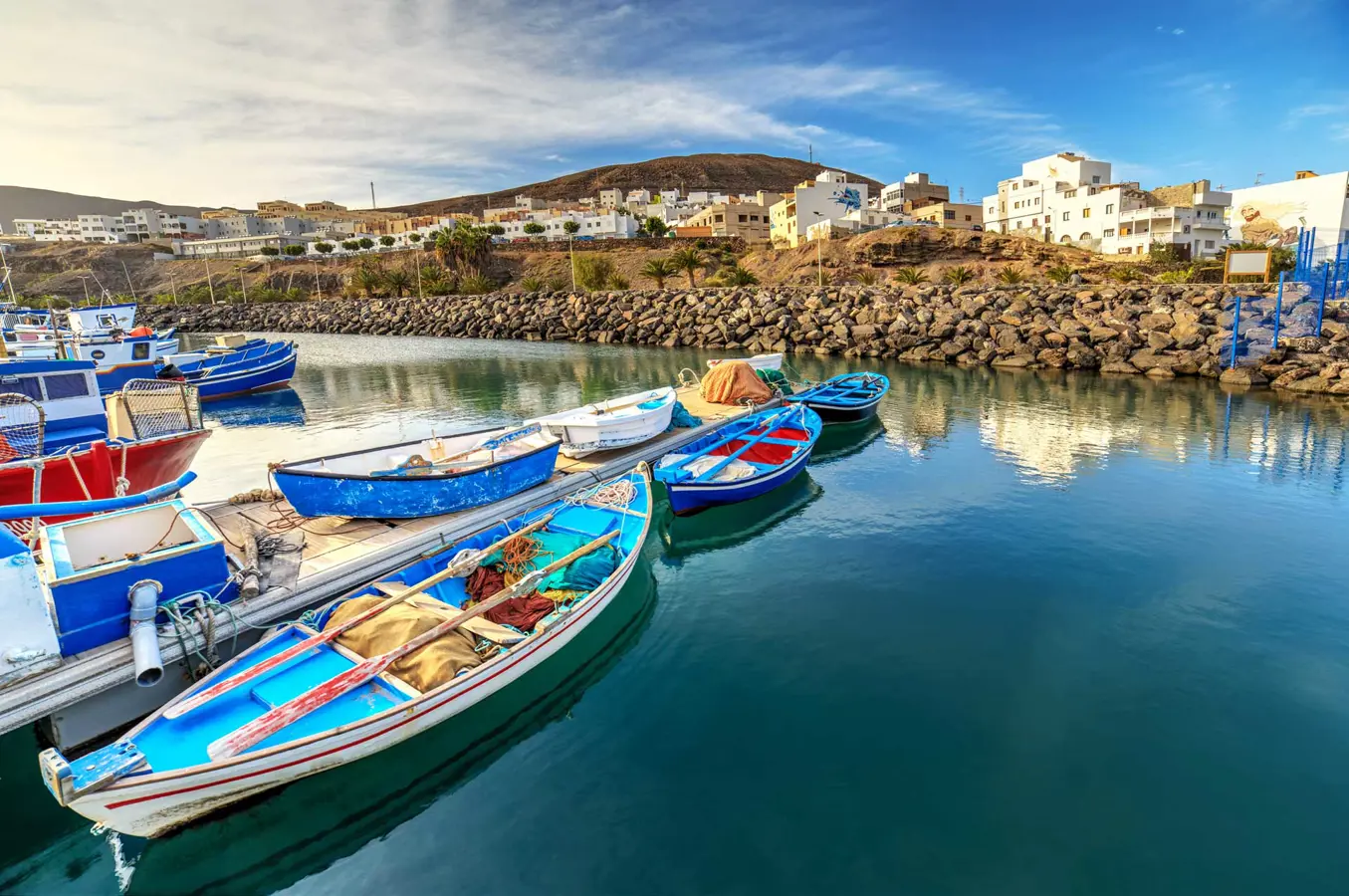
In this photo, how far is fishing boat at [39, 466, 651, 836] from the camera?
626cm

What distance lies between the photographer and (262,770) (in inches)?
261

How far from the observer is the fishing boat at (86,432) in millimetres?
12977

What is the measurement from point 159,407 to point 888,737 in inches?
724

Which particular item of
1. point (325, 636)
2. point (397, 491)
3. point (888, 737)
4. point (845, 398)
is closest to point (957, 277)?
point (845, 398)

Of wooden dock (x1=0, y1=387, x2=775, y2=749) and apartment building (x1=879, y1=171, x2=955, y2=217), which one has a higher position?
apartment building (x1=879, y1=171, x2=955, y2=217)

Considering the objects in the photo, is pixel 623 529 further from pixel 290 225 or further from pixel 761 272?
pixel 290 225

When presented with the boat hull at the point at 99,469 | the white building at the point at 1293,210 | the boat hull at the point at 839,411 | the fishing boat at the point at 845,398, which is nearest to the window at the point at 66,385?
the boat hull at the point at 99,469

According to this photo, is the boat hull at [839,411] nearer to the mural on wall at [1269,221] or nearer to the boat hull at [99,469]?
the boat hull at [99,469]

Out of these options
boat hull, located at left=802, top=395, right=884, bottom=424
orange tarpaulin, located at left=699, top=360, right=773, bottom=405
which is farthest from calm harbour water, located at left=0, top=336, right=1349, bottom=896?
orange tarpaulin, located at left=699, top=360, right=773, bottom=405

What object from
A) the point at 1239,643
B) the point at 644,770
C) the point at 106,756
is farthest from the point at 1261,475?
the point at 106,756

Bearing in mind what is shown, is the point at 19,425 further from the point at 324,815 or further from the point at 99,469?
the point at 324,815

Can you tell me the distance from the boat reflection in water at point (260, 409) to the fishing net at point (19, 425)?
13.1 metres

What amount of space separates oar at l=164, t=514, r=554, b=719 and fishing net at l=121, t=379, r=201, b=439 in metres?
10.4

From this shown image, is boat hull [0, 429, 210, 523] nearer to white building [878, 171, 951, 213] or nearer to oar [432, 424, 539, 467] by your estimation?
oar [432, 424, 539, 467]
